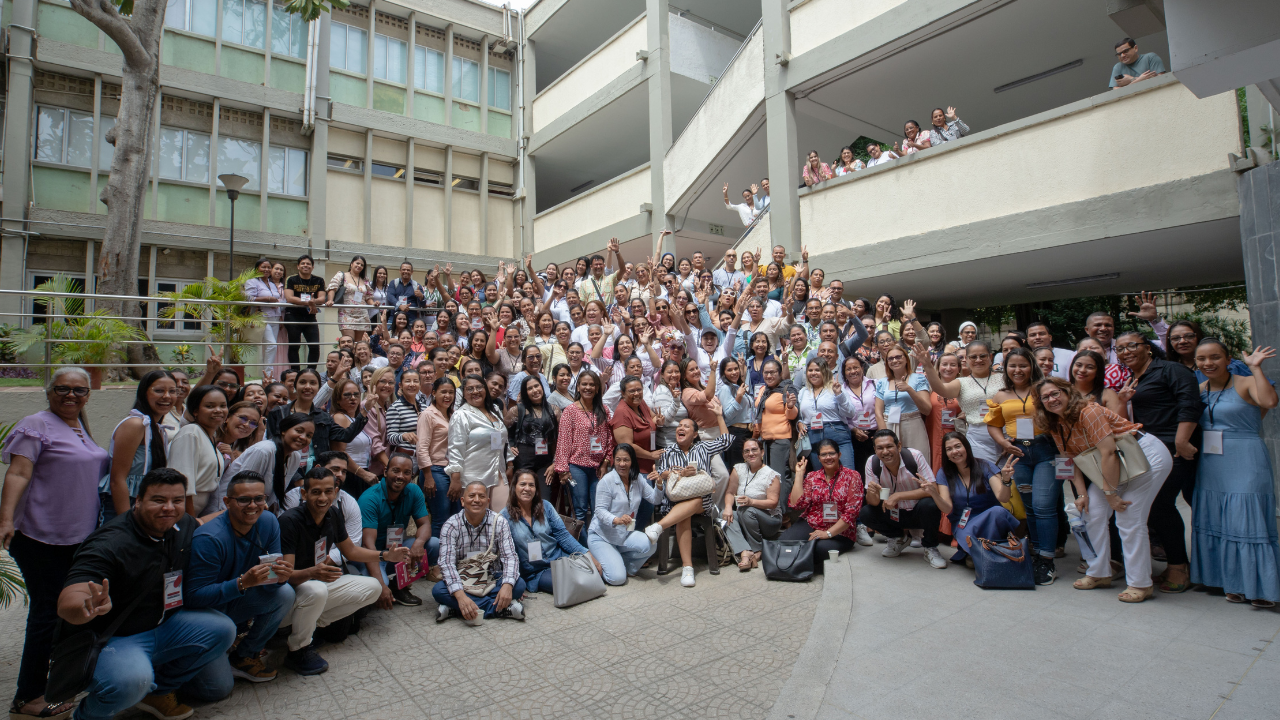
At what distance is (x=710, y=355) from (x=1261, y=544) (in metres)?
4.96

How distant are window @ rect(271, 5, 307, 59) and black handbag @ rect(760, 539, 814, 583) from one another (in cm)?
1549

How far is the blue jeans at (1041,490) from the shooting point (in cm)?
498

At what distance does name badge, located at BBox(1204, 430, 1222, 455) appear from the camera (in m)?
4.32

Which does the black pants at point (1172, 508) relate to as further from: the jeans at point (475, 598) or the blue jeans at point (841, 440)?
the jeans at point (475, 598)

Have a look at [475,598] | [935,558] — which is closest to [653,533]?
[475,598]

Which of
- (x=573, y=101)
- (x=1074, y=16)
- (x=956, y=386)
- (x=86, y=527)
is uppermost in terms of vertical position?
(x=573, y=101)

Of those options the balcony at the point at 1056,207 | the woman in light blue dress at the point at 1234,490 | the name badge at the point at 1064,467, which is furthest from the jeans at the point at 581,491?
the balcony at the point at 1056,207

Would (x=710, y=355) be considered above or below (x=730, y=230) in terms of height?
below

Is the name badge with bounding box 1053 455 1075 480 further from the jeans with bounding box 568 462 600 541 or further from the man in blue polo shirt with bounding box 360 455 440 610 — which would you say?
the man in blue polo shirt with bounding box 360 455 440 610

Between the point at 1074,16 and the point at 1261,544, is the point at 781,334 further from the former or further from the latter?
the point at 1074,16

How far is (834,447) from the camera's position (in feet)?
19.5

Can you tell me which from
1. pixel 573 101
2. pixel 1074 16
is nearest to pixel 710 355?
pixel 1074 16

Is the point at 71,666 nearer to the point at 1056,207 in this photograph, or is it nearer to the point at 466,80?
the point at 1056,207

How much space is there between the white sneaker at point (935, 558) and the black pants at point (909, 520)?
0.04m
